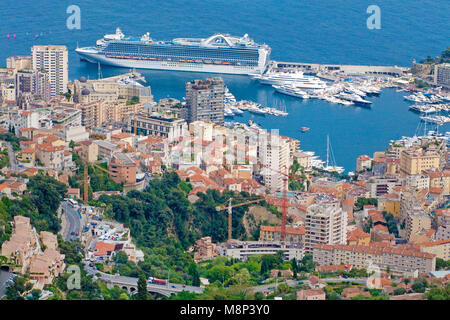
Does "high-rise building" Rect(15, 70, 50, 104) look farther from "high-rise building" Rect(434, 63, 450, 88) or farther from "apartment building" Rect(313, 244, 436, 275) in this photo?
"high-rise building" Rect(434, 63, 450, 88)

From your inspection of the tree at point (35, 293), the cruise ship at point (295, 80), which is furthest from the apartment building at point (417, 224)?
the cruise ship at point (295, 80)

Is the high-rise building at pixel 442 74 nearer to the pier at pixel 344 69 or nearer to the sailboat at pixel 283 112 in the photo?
the pier at pixel 344 69

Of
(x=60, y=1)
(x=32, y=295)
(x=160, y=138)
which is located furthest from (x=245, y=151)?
(x=60, y=1)

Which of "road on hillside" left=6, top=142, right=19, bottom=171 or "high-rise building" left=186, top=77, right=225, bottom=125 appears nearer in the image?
"road on hillside" left=6, top=142, right=19, bottom=171

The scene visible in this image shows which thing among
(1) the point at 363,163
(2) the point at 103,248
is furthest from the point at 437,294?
(1) the point at 363,163

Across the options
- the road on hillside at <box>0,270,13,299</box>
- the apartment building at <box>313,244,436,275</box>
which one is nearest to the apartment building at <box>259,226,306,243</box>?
the apartment building at <box>313,244,436,275</box>

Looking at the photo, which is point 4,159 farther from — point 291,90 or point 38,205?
point 291,90
